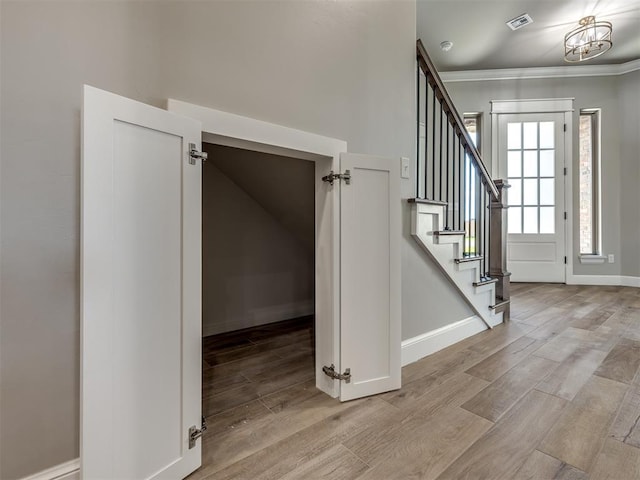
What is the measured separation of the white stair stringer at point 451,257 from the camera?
7.13 ft

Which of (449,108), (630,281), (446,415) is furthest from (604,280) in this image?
(446,415)

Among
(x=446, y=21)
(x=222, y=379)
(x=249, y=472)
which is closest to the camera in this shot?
(x=249, y=472)

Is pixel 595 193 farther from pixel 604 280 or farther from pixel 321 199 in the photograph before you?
pixel 321 199

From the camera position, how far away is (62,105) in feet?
3.36

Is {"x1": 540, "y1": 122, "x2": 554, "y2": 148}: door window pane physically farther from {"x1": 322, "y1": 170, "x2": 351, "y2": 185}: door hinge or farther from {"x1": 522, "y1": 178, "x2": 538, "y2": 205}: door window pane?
{"x1": 322, "y1": 170, "x2": 351, "y2": 185}: door hinge

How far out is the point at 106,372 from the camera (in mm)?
962

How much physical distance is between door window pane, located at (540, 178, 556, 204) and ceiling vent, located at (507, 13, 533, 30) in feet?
7.43

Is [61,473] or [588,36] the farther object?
[588,36]

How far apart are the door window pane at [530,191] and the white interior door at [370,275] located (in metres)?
4.18

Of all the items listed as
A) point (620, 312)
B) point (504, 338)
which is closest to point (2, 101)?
point (504, 338)

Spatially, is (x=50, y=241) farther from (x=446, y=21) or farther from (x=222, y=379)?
(x=446, y=21)

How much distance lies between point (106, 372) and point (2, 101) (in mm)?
902

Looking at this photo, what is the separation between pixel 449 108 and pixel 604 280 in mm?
4440

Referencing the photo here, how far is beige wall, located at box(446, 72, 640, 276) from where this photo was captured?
15.0 feet
